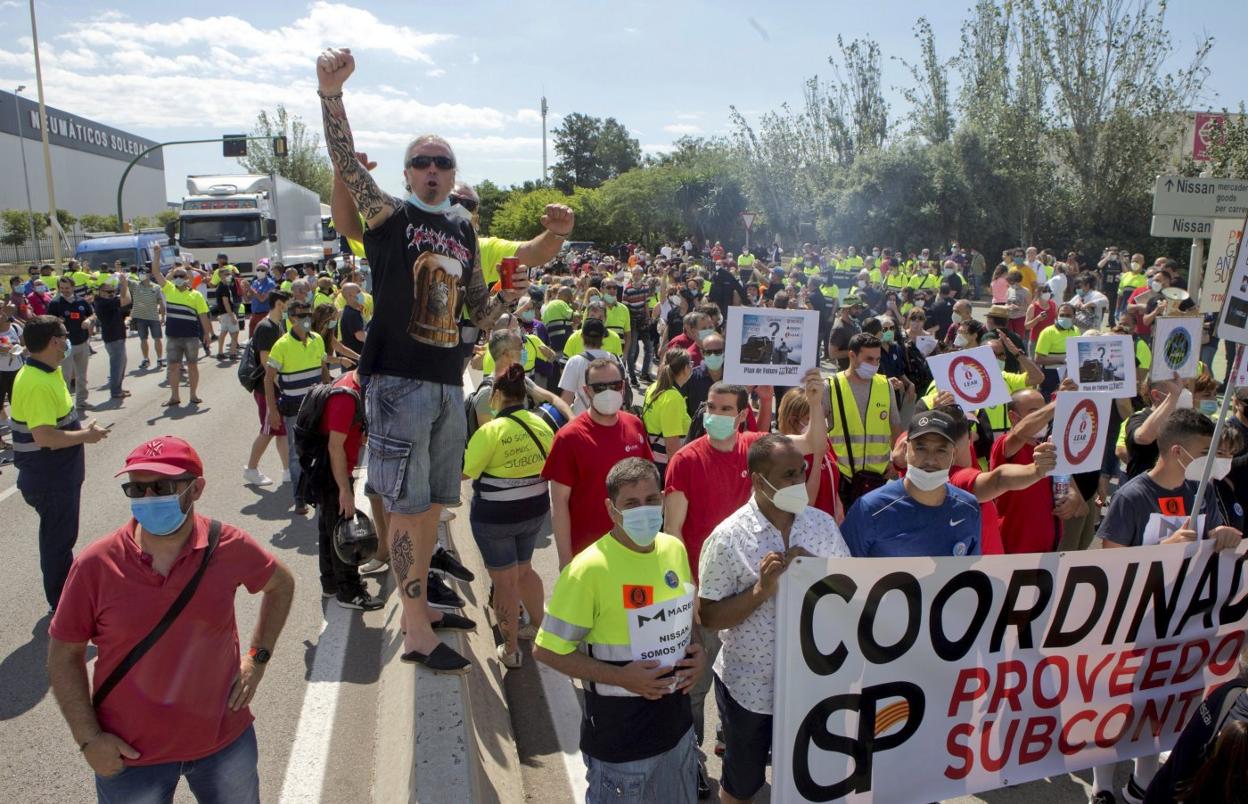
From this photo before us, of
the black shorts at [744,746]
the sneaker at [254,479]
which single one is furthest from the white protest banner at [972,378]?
the sneaker at [254,479]

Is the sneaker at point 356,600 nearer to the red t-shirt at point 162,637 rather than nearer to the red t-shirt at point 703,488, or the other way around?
the red t-shirt at point 703,488

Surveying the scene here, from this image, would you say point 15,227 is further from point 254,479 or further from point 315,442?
point 315,442

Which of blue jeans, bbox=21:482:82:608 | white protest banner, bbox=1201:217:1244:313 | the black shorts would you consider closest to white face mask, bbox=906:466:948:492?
the black shorts

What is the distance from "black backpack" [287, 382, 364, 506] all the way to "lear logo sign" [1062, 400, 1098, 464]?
4.25m

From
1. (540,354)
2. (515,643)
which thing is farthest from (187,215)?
(515,643)

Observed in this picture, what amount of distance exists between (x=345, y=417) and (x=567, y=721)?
246 centimetres

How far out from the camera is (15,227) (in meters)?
A: 49.1

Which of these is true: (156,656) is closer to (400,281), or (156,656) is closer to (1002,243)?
(400,281)

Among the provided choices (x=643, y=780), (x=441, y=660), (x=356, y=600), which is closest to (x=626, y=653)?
(x=643, y=780)

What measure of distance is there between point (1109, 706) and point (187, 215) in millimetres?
29237

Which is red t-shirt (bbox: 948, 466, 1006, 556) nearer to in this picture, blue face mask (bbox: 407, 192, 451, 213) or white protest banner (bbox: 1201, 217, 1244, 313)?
blue face mask (bbox: 407, 192, 451, 213)

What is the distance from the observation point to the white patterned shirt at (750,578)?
3.58m

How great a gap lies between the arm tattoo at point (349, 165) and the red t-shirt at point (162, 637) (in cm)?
144

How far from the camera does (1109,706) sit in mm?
4277
